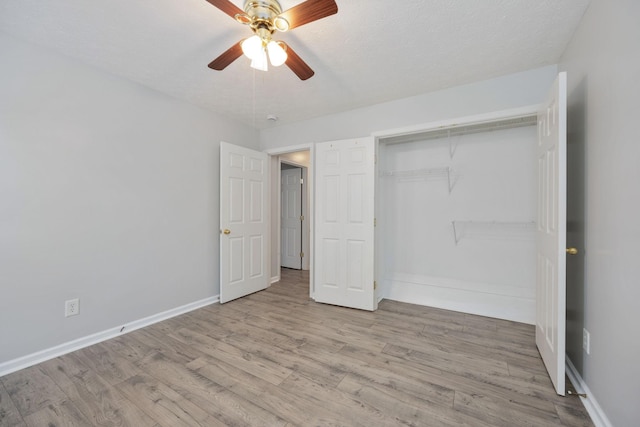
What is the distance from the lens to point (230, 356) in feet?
7.07

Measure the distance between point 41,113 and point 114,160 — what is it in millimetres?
565

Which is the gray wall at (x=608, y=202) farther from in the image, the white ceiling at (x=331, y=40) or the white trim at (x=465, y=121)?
the white trim at (x=465, y=121)

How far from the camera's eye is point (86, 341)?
7.61 ft

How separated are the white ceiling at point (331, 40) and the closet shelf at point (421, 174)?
3.09 feet

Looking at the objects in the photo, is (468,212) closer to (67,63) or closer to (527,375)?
(527,375)

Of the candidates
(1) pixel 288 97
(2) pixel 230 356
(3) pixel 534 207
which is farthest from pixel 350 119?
(2) pixel 230 356

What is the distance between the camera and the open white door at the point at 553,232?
1.61m

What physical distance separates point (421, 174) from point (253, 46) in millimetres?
2500

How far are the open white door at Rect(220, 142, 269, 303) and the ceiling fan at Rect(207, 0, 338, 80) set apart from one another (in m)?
1.79

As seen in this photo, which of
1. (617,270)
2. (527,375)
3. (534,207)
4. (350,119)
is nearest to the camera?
→ (617,270)

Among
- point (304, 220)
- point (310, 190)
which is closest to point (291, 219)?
point (304, 220)

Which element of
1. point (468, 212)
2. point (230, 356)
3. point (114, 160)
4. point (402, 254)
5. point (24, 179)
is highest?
point (114, 160)

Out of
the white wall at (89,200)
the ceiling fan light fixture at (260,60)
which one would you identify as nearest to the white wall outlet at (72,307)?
the white wall at (89,200)

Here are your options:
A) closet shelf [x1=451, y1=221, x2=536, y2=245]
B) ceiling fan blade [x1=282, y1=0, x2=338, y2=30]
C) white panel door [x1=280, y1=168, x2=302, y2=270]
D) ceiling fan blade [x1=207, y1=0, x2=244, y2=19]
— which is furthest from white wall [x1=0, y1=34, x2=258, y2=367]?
closet shelf [x1=451, y1=221, x2=536, y2=245]
